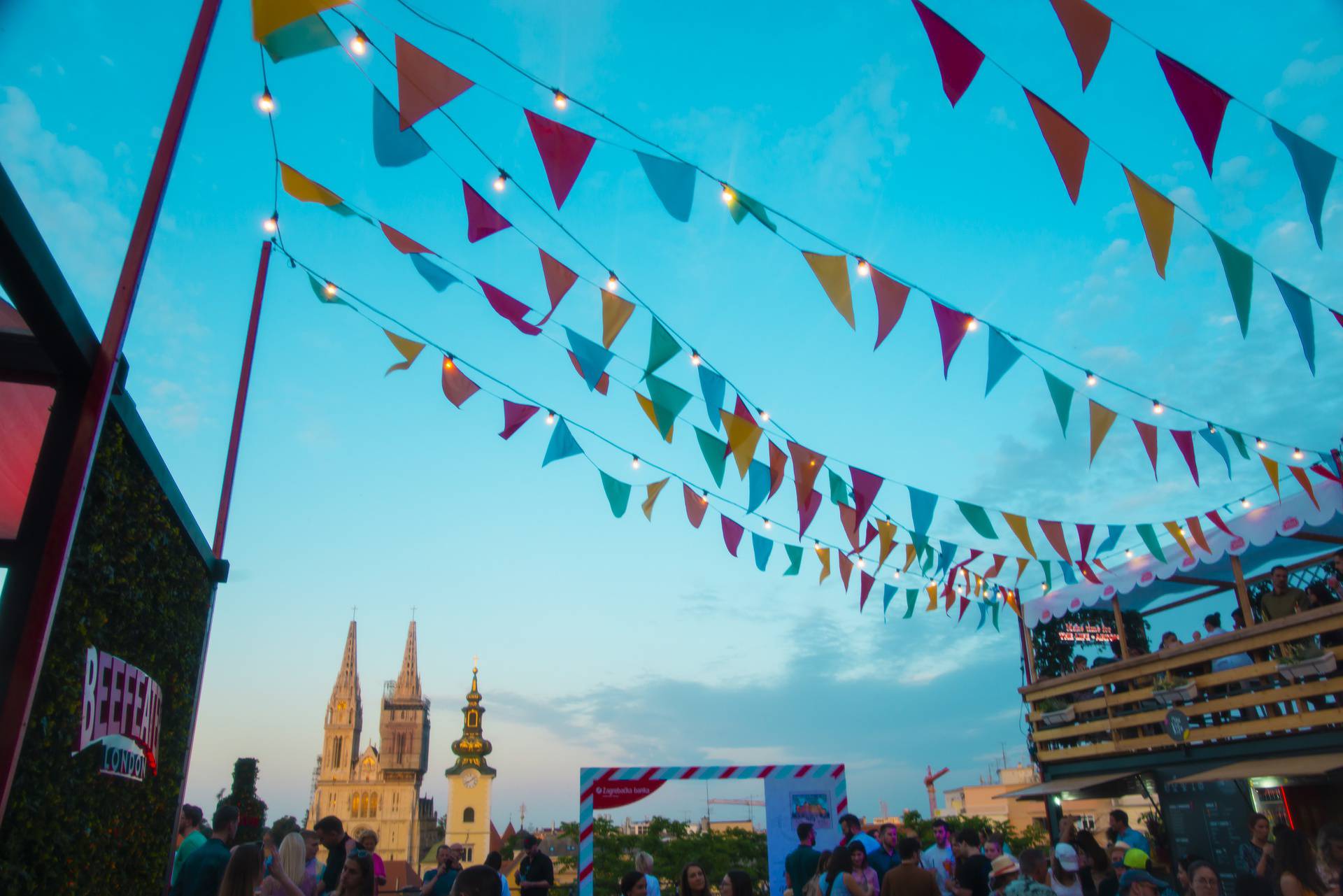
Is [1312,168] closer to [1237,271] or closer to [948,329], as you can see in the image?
[1237,271]

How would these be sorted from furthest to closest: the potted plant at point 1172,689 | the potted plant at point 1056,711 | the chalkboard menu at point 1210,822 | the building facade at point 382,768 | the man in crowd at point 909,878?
the building facade at point 382,768 → the potted plant at point 1056,711 → the potted plant at point 1172,689 → the chalkboard menu at point 1210,822 → the man in crowd at point 909,878

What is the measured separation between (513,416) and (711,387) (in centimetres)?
206

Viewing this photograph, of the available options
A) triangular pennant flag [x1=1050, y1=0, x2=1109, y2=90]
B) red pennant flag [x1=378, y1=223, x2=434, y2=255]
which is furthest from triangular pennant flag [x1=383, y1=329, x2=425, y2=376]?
triangular pennant flag [x1=1050, y1=0, x2=1109, y2=90]

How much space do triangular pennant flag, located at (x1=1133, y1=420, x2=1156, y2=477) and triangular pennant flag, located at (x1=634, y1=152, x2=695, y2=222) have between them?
16.4ft

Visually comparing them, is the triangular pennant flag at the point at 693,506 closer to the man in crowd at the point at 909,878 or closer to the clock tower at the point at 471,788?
the man in crowd at the point at 909,878

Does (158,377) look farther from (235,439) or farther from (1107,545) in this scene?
(1107,545)

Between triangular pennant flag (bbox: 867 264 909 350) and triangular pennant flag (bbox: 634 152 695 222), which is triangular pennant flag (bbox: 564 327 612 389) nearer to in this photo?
triangular pennant flag (bbox: 634 152 695 222)

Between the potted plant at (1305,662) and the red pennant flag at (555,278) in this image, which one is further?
the potted plant at (1305,662)

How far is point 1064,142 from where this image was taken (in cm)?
385

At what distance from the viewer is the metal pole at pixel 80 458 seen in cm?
273

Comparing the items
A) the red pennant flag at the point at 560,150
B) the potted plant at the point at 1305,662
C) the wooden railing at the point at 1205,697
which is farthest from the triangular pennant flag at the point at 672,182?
the potted plant at the point at 1305,662

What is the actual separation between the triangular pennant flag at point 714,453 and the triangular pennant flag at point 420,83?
3820 mm

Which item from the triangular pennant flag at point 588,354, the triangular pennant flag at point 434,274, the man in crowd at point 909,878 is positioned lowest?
the man in crowd at point 909,878

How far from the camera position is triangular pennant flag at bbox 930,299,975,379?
555cm
